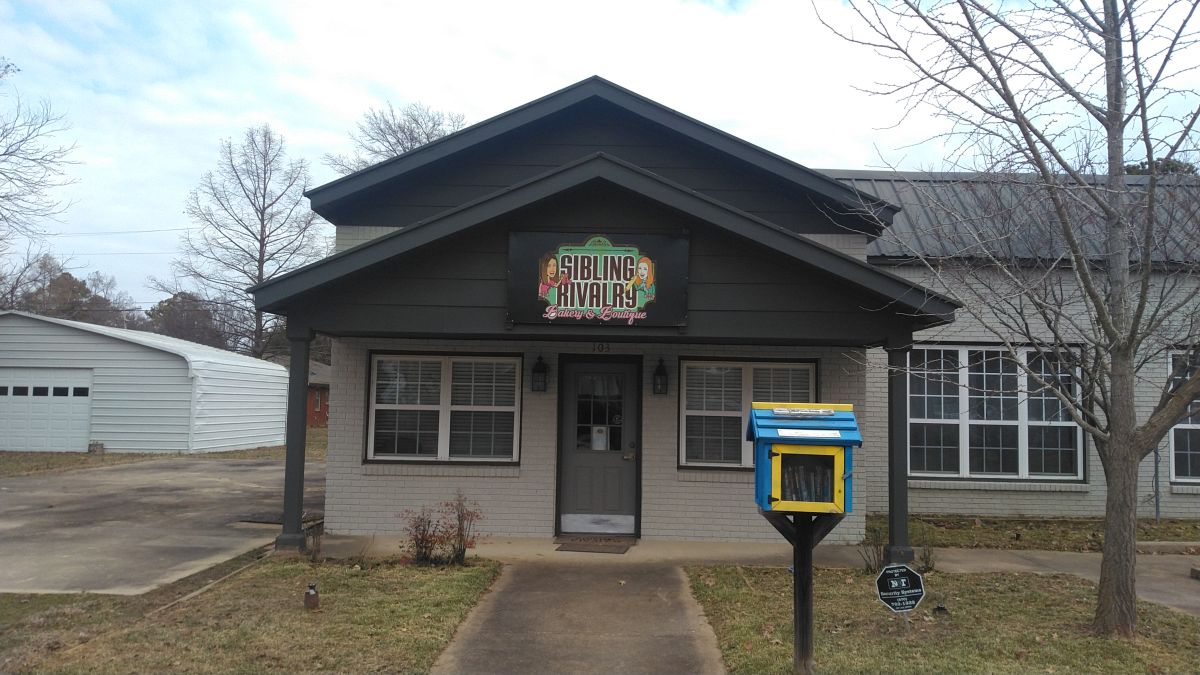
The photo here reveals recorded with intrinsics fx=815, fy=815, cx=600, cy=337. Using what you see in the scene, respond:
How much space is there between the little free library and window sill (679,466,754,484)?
0.04 meters

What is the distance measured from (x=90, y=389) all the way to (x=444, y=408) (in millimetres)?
18313

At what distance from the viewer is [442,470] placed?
984 centimetres

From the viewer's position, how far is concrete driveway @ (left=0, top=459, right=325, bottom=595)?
7922mm

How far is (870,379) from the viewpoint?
12047mm

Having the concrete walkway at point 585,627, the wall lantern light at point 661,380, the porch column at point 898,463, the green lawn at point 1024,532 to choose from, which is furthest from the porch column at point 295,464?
the green lawn at point 1024,532

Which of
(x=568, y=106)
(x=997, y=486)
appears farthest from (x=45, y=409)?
(x=997, y=486)

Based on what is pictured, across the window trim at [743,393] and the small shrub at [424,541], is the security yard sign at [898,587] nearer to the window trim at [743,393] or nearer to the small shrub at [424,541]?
the window trim at [743,393]

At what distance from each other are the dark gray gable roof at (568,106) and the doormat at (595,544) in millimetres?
4802

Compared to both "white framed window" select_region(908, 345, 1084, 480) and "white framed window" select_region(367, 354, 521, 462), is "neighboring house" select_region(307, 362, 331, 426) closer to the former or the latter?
"white framed window" select_region(367, 354, 521, 462)

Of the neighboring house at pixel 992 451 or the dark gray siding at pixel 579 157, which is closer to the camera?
the dark gray siding at pixel 579 157

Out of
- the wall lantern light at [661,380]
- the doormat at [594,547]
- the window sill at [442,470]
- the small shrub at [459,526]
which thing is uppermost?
the wall lantern light at [661,380]

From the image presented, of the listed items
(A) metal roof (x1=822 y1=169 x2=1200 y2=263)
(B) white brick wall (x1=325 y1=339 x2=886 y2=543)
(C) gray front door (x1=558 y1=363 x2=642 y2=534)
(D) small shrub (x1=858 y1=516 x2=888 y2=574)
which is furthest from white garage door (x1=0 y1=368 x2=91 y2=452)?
(D) small shrub (x1=858 y1=516 x2=888 y2=574)

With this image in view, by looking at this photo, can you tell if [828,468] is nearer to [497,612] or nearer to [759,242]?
[497,612]

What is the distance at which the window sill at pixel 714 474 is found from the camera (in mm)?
9758
